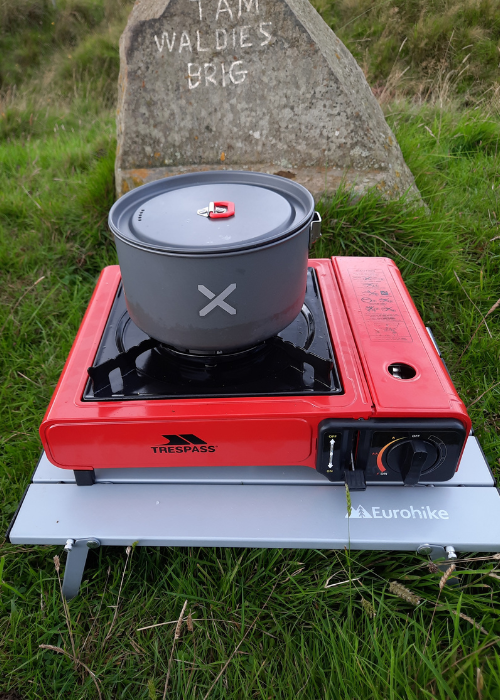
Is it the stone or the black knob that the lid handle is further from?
the stone

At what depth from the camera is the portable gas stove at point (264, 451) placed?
4.09ft

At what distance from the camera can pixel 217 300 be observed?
44.5 inches

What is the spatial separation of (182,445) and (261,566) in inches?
17.7

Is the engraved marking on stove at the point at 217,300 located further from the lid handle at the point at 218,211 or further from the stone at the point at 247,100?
the stone at the point at 247,100

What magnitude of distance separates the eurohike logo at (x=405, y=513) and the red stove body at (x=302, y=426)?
0.09 metres

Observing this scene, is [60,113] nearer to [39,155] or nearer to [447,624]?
[39,155]

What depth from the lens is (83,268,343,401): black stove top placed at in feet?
4.30

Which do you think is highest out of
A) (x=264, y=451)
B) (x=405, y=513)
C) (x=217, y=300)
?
(x=217, y=300)

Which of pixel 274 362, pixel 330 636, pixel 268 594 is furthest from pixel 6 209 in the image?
pixel 330 636

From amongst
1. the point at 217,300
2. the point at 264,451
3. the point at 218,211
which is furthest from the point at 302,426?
the point at 218,211

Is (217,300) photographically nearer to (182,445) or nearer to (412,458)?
(182,445)

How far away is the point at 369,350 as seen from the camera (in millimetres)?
1415

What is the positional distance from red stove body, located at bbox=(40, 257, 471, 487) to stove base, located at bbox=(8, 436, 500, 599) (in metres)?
0.09

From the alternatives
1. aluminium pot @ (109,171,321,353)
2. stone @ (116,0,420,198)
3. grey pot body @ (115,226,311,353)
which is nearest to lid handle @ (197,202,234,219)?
aluminium pot @ (109,171,321,353)
